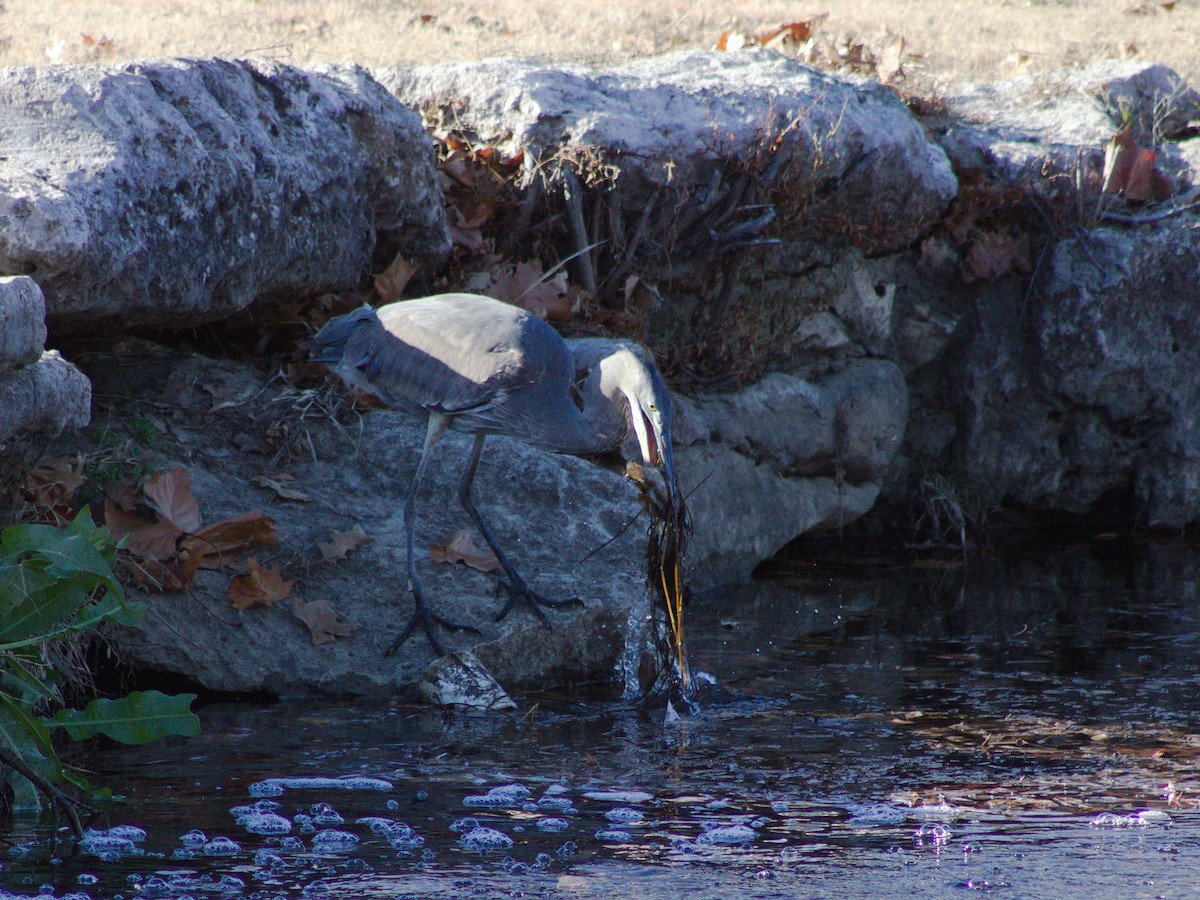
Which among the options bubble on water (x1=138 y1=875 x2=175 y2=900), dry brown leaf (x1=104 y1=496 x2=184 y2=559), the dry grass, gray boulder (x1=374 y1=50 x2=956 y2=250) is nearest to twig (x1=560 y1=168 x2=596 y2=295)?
gray boulder (x1=374 y1=50 x2=956 y2=250)

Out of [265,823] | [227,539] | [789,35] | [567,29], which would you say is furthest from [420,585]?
[789,35]

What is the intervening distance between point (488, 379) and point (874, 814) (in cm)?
217

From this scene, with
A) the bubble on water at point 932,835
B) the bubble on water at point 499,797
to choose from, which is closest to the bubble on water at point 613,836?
the bubble on water at point 499,797

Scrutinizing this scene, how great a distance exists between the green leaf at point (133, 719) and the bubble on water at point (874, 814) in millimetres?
1707

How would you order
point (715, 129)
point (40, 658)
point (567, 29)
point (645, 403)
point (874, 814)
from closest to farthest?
point (874, 814) < point (40, 658) < point (645, 403) < point (715, 129) < point (567, 29)

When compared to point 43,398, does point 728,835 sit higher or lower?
lower

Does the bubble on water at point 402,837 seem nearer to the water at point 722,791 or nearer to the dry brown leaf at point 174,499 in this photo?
the water at point 722,791

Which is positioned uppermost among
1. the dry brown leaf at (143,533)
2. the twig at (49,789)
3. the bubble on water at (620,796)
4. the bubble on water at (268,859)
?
the dry brown leaf at (143,533)

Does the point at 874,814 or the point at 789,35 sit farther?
the point at 789,35

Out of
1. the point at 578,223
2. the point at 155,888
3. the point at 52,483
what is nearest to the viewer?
the point at 155,888

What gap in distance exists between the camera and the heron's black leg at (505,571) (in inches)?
190

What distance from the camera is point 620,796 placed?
356 centimetres

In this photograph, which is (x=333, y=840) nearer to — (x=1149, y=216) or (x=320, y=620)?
(x=320, y=620)

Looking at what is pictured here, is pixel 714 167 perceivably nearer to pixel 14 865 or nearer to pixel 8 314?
pixel 8 314
